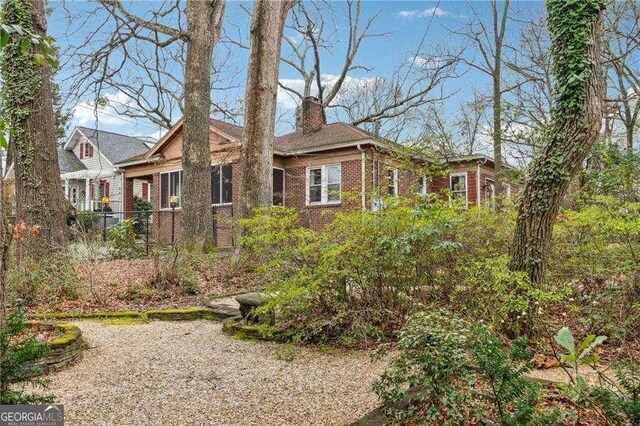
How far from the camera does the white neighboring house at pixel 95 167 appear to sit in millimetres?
24406

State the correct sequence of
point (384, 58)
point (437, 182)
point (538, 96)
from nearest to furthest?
point (538, 96) < point (437, 182) < point (384, 58)

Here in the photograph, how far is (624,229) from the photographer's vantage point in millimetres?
4188

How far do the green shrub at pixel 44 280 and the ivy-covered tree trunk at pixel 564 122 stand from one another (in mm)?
6324

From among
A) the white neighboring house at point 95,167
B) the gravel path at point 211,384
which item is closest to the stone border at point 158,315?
the gravel path at point 211,384

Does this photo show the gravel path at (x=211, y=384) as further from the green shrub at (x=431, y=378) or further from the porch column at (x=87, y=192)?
the porch column at (x=87, y=192)

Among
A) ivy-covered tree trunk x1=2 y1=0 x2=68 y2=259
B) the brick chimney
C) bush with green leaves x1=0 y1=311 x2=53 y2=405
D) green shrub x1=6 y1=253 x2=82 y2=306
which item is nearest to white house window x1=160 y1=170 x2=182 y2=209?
the brick chimney

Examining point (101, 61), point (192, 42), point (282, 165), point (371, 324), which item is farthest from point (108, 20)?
point (371, 324)

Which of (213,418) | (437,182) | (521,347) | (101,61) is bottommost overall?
(213,418)

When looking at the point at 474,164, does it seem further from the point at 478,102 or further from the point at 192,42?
the point at 192,42

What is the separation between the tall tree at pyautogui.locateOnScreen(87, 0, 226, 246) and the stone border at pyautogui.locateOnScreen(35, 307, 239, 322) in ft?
13.5

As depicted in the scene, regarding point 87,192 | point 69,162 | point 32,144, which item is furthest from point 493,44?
point 69,162

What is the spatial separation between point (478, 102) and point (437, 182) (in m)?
3.45

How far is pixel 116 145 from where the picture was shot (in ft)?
91.0

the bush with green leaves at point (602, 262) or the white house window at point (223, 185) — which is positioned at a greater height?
the white house window at point (223, 185)
